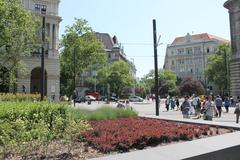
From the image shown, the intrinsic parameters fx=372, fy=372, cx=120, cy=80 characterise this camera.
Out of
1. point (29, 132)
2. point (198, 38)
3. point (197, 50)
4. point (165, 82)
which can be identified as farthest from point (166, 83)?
point (29, 132)

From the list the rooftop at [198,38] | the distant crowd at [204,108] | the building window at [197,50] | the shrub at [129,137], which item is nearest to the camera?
the shrub at [129,137]

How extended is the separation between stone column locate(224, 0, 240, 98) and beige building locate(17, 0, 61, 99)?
31690mm

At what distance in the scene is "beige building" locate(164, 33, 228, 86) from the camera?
158125 millimetres

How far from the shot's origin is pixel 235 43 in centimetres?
5706

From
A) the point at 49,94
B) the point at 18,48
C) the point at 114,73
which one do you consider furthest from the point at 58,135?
the point at 114,73

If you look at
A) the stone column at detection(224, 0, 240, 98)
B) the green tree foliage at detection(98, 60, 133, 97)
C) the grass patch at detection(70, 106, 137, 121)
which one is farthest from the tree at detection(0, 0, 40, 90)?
the green tree foliage at detection(98, 60, 133, 97)

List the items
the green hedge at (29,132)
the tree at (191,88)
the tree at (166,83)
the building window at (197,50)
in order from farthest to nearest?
the building window at (197,50), the tree at (166,83), the tree at (191,88), the green hedge at (29,132)

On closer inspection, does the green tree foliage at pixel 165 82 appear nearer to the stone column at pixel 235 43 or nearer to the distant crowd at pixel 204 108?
the stone column at pixel 235 43

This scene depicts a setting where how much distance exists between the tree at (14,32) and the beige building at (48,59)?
30888 mm

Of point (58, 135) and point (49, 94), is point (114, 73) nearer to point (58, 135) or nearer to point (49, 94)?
point (49, 94)

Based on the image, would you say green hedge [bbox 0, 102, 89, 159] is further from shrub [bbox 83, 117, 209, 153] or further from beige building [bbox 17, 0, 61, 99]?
beige building [bbox 17, 0, 61, 99]

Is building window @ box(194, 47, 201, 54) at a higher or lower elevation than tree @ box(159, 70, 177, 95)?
higher

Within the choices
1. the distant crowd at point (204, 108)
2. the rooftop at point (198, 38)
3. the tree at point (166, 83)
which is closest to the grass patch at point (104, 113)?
the distant crowd at point (204, 108)

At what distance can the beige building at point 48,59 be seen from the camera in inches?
2724
